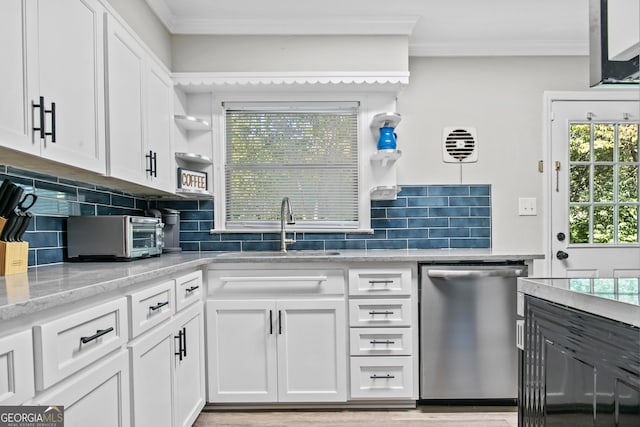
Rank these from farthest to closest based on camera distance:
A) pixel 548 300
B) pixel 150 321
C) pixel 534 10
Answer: pixel 534 10 → pixel 150 321 → pixel 548 300

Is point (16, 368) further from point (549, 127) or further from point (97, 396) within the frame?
point (549, 127)

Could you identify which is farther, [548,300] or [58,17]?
[58,17]

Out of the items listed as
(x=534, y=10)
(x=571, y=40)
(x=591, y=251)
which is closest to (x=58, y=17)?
(x=534, y=10)

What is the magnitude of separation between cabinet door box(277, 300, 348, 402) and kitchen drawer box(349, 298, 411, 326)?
6cm

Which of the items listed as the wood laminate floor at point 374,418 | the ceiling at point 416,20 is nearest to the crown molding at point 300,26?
the ceiling at point 416,20

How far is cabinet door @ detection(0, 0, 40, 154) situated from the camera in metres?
1.33

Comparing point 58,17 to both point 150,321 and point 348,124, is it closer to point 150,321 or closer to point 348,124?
point 150,321

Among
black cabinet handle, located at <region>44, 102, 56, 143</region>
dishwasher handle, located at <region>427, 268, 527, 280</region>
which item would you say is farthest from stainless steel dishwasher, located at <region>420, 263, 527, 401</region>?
black cabinet handle, located at <region>44, 102, 56, 143</region>

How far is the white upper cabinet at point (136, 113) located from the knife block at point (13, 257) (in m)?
0.48

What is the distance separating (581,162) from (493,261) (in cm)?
124

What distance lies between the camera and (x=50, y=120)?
5.07ft

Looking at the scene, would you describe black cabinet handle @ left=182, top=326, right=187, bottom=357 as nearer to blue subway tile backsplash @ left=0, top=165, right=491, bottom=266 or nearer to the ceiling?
blue subway tile backsplash @ left=0, top=165, right=491, bottom=266

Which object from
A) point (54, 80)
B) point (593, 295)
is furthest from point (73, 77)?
point (593, 295)

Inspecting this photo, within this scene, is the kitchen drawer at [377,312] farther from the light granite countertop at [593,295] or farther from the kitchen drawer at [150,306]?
the light granite countertop at [593,295]
